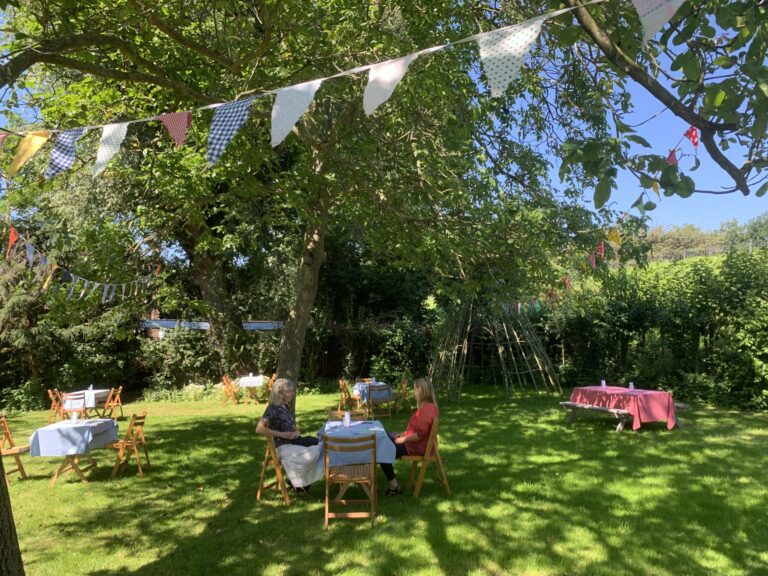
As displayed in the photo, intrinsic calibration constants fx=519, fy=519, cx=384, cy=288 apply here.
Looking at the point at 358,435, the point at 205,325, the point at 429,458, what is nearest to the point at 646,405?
the point at 429,458

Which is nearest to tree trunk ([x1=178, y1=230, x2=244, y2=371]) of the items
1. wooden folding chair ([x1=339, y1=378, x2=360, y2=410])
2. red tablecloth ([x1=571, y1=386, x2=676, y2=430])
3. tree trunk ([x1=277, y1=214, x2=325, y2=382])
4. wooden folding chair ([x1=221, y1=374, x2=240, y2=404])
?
wooden folding chair ([x1=221, y1=374, x2=240, y2=404])

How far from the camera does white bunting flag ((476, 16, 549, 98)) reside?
253 cm

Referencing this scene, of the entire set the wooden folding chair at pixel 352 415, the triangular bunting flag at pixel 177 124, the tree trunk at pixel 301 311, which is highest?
the triangular bunting flag at pixel 177 124

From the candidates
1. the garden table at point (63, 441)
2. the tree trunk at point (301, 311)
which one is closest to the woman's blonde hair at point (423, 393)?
the tree trunk at point (301, 311)

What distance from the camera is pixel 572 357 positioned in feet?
46.6

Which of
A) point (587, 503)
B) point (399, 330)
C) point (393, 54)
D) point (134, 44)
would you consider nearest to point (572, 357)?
point (399, 330)

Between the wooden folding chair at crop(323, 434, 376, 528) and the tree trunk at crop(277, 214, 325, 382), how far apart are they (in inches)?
141

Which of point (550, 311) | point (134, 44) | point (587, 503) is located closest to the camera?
point (587, 503)

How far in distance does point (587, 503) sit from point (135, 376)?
582 inches

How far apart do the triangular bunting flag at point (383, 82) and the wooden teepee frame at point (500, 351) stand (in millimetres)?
10051

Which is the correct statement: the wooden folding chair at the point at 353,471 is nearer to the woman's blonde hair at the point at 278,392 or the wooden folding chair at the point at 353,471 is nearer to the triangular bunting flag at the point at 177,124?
the woman's blonde hair at the point at 278,392

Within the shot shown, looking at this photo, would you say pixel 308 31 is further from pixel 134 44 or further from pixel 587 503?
pixel 587 503

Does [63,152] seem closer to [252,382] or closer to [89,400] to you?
[89,400]

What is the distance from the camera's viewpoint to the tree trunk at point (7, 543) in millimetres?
2711
